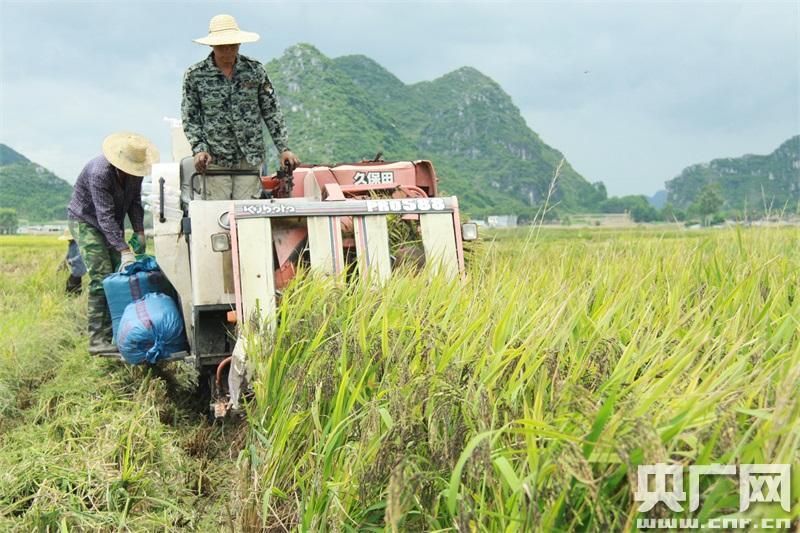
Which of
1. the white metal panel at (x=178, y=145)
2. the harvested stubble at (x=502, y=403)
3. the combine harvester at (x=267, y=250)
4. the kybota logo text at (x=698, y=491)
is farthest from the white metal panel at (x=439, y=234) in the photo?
the white metal panel at (x=178, y=145)

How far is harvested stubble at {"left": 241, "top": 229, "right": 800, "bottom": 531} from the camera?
1.45m

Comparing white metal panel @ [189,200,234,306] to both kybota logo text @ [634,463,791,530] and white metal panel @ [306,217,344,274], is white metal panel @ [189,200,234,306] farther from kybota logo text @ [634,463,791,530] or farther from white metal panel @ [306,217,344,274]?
kybota logo text @ [634,463,791,530]

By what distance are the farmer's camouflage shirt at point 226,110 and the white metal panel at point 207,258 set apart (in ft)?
2.34

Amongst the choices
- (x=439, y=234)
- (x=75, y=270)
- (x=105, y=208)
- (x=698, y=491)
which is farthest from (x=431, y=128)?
(x=698, y=491)

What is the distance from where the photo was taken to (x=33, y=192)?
7200cm

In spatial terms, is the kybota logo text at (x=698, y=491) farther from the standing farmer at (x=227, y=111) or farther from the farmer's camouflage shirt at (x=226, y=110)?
the farmer's camouflage shirt at (x=226, y=110)

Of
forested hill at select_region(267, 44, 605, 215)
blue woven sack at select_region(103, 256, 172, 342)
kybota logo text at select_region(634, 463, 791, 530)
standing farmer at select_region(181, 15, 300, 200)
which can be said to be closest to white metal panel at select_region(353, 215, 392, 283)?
forested hill at select_region(267, 44, 605, 215)

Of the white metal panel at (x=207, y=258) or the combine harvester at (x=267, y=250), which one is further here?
the white metal panel at (x=207, y=258)

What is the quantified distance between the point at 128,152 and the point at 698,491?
481cm

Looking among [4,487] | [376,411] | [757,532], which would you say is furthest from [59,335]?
[757,532]

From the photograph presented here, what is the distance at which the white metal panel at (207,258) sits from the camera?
3.88 metres

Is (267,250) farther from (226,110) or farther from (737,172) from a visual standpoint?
(737,172)

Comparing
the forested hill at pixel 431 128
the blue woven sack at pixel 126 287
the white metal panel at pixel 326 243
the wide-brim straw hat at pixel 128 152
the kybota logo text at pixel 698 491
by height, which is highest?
the forested hill at pixel 431 128

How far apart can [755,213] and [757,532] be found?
430cm
